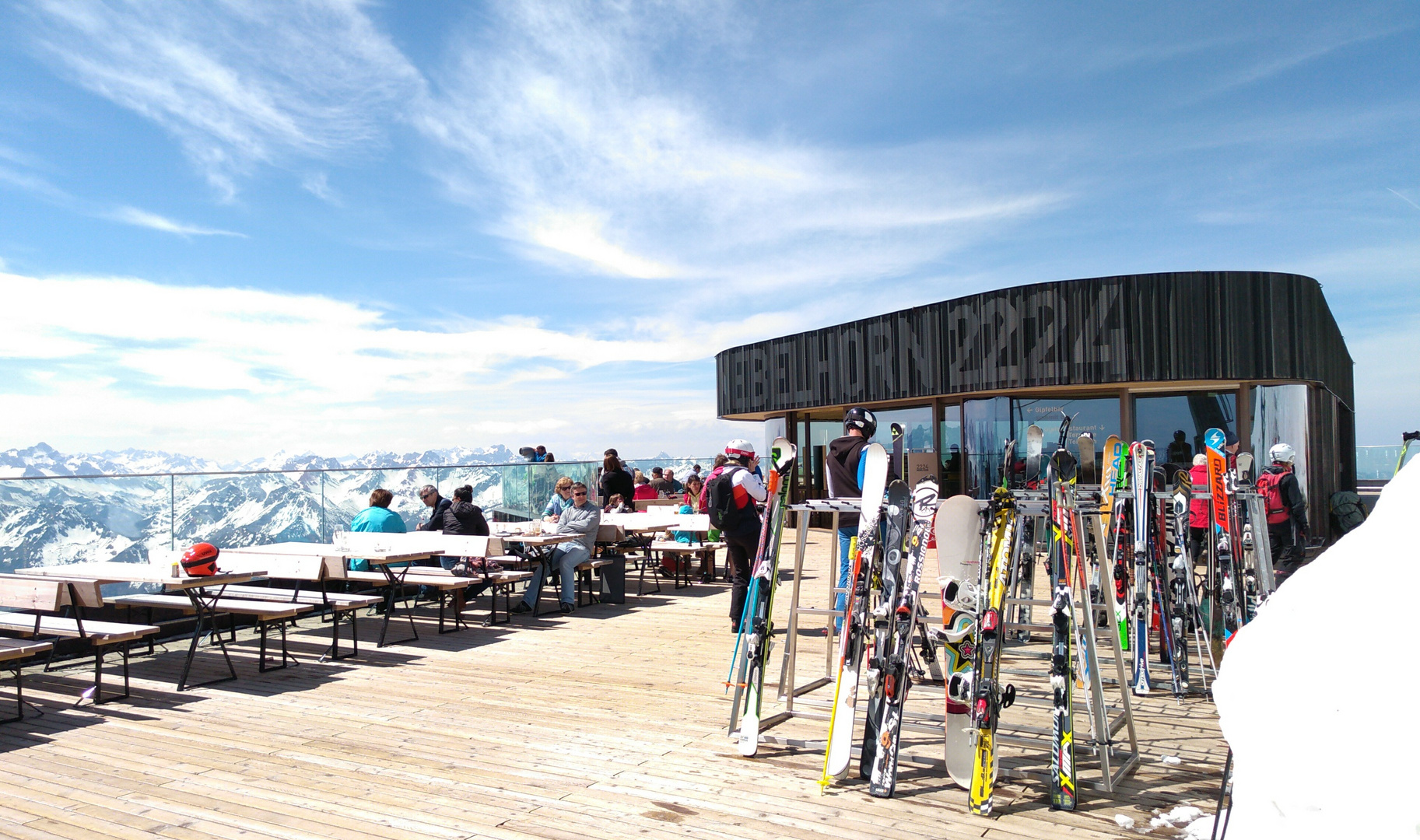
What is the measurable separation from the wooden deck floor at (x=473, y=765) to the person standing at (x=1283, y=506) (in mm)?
3557

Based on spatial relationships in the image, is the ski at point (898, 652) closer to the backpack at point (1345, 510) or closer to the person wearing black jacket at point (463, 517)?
the person wearing black jacket at point (463, 517)

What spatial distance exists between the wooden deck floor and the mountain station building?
33.0 feet

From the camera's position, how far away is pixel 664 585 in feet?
39.6

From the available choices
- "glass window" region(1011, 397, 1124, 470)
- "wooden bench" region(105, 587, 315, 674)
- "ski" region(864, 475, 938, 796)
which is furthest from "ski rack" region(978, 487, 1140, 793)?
"glass window" region(1011, 397, 1124, 470)

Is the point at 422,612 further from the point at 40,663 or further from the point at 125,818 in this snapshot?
the point at 125,818

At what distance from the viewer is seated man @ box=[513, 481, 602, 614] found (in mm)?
9656

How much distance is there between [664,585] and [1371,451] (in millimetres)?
22106

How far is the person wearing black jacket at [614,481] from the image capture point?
13930 mm

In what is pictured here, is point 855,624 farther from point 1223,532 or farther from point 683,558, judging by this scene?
point 683,558

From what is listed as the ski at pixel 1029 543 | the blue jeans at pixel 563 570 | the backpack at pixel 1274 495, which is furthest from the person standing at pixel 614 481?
the backpack at pixel 1274 495

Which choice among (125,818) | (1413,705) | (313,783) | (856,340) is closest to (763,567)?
(313,783)

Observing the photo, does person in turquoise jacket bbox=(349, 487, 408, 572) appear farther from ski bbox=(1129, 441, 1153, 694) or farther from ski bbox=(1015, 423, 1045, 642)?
ski bbox=(1129, 441, 1153, 694)

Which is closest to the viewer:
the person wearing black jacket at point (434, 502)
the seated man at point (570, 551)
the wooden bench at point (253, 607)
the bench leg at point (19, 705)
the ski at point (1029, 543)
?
the ski at point (1029, 543)

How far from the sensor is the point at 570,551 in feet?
31.9
